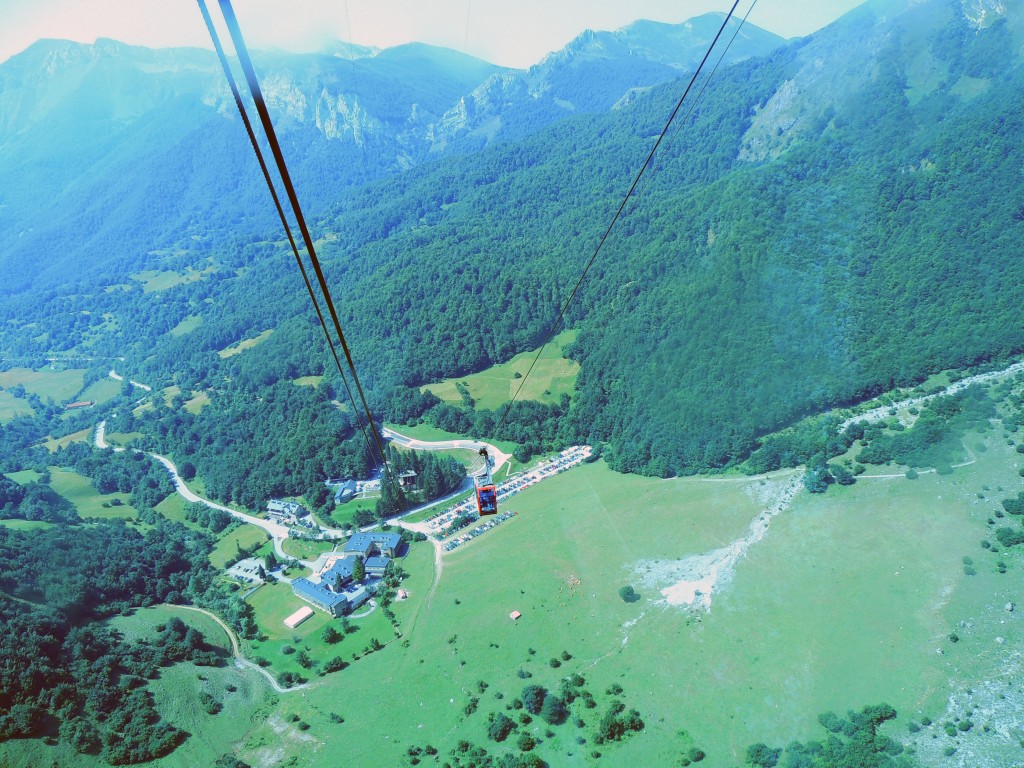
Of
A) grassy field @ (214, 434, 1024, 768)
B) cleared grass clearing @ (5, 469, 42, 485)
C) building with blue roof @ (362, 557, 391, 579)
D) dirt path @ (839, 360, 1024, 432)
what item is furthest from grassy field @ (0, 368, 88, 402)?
dirt path @ (839, 360, 1024, 432)

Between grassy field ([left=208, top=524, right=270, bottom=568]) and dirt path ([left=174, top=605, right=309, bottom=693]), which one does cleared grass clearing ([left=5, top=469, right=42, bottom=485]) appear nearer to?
grassy field ([left=208, top=524, right=270, bottom=568])

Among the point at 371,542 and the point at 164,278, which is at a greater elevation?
the point at 164,278

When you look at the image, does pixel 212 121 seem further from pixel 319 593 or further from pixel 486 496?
pixel 486 496

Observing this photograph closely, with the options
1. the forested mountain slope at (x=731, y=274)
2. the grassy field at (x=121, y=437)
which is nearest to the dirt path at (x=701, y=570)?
the forested mountain slope at (x=731, y=274)

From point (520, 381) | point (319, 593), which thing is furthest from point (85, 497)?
point (520, 381)

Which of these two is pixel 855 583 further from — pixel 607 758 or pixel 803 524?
pixel 607 758

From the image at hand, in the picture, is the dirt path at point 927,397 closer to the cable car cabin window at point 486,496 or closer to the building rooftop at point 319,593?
the cable car cabin window at point 486,496
